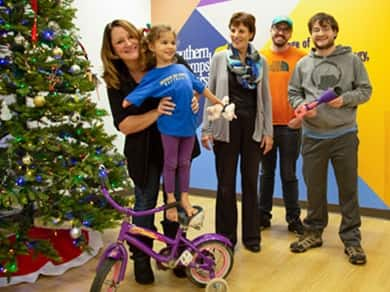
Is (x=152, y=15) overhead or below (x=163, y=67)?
overhead

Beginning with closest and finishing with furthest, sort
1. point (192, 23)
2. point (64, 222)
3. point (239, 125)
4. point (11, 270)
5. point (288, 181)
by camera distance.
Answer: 1. point (11, 270)
2. point (64, 222)
3. point (239, 125)
4. point (288, 181)
5. point (192, 23)

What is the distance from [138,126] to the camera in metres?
1.86

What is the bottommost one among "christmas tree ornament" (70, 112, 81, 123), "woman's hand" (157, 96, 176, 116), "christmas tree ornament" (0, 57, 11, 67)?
"christmas tree ornament" (70, 112, 81, 123)

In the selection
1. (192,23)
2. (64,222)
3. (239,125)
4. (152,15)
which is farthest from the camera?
(152,15)

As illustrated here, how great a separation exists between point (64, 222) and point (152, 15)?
2950 mm

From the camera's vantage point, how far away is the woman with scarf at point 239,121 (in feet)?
7.87

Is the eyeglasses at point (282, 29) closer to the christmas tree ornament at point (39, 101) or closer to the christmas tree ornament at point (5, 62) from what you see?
the christmas tree ornament at point (39, 101)

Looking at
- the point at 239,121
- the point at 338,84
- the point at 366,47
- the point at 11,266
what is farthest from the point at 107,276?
the point at 366,47

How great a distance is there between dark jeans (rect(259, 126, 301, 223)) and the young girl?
4.02ft

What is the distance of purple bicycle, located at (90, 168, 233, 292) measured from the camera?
1.76 m

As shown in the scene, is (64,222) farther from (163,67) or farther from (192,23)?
(192,23)

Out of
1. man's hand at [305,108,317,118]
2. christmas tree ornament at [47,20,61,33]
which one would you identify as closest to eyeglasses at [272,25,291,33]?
man's hand at [305,108,317,118]

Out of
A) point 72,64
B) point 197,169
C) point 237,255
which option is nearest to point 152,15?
point 197,169

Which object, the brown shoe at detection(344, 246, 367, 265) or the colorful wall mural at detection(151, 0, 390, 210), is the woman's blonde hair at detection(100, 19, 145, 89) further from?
the colorful wall mural at detection(151, 0, 390, 210)
